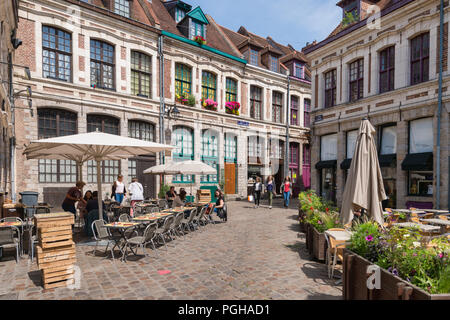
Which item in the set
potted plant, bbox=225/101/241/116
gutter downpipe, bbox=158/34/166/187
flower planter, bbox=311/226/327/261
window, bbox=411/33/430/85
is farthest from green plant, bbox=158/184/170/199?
window, bbox=411/33/430/85

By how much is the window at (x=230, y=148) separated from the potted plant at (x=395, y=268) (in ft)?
53.0

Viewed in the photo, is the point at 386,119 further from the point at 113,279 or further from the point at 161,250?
the point at 113,279

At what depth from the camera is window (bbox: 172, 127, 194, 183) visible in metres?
17.6

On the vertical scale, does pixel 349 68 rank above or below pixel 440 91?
above

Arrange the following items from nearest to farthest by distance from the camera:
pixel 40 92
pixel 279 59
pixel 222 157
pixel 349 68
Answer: pixel 40 92, pixel 349 68, pixel 222 157, pixel 279 59

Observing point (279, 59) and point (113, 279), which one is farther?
point (279, 59)

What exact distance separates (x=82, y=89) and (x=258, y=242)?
11646 mm

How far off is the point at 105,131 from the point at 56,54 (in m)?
4.18

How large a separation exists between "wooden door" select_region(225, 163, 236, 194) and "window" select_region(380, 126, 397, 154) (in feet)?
31.7

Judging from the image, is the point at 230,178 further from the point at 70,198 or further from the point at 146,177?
the point at 70,198

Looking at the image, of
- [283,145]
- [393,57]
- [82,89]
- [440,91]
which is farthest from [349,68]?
[82,89]

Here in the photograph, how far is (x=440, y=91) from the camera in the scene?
37.4 ft

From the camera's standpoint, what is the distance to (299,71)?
24938 mm

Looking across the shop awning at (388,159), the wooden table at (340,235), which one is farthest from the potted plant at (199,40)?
the wooden table at (340,235)
